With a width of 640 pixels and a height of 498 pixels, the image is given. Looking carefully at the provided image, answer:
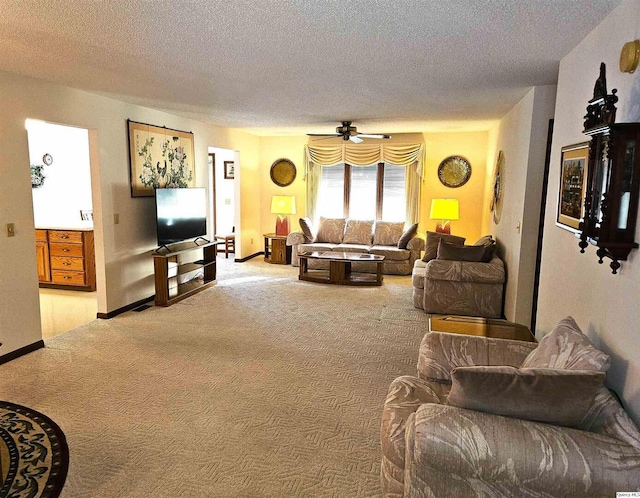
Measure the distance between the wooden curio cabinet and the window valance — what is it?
5.80 m

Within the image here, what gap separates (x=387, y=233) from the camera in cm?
784

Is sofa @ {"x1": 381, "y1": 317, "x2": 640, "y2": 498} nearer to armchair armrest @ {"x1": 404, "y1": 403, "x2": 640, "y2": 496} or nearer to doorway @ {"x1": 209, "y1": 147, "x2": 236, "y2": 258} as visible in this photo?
armchair armrest @ {"x1": 404, "y1": 403, "x2": 640, "y2": 496}

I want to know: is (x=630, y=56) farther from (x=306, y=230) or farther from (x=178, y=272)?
(x=306, y=230)

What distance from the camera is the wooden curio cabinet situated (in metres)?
1.92

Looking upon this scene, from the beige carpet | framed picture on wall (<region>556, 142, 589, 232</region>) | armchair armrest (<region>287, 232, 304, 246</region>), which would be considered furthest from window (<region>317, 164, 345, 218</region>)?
framed picture on wall (<region>556, 142, 589, 232</region>)

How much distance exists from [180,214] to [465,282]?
3663mm

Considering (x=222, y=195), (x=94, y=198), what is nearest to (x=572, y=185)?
(x=94, y=198)

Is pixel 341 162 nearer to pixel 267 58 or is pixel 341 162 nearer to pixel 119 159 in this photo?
pixel 119 159

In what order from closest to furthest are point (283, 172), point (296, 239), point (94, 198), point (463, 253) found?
point (94, 198), point (463, 253), point (296, 239), point (283, 172)

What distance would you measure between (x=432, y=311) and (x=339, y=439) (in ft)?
9.42

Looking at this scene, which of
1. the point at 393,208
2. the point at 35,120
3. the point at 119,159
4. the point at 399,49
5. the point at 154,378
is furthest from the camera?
the point at 393,208

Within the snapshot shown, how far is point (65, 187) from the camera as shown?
21.8 feet

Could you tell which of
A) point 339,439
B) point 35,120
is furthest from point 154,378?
point 35,120

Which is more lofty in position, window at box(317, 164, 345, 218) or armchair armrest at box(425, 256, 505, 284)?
window at box(317, 164, 345, 218)
